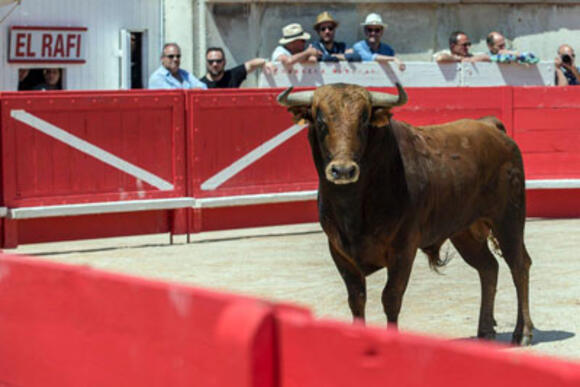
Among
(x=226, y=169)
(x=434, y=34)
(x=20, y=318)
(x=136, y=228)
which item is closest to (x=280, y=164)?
(x=226, y=169)

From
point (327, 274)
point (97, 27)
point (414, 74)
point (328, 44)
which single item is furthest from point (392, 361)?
point (97, 27)

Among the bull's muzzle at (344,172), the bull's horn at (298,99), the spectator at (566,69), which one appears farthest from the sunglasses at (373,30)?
the bull's muzzle at (344,172)

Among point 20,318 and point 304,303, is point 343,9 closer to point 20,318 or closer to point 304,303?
point 304,303

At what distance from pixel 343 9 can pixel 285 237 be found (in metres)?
5.23

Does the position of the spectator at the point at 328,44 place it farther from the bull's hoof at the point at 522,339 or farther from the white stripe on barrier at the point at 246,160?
the bull's hoof at the point at 522,339

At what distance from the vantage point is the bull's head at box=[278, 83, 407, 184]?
609 centimetres

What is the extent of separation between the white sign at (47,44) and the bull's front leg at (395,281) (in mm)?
9024

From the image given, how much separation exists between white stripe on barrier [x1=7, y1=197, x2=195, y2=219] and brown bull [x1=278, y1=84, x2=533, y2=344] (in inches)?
193

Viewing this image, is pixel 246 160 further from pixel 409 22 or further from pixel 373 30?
pixel 409 22

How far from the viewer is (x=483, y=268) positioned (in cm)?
737

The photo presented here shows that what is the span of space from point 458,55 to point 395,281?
30.0ft

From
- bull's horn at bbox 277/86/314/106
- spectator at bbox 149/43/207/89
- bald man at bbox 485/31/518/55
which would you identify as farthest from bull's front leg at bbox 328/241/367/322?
bald man at bbox 485/31/518/55

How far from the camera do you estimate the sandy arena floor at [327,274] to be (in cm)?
762

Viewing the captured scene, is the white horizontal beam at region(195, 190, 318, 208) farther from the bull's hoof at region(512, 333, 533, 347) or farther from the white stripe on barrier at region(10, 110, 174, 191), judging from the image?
the bull's hoof at region(512, 333, 533, 347)
